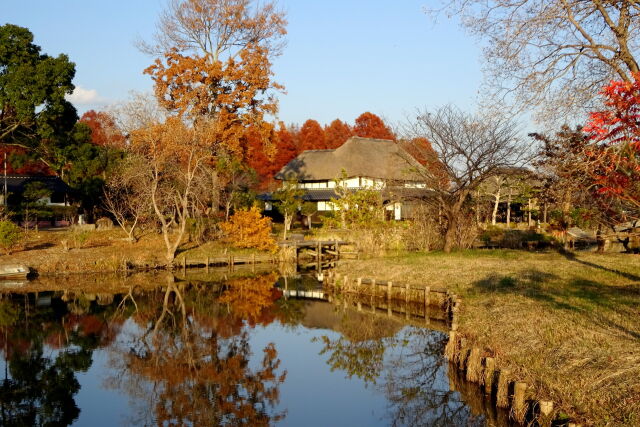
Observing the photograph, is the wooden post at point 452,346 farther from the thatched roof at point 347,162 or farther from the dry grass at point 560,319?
the thatched roof at point 347,162

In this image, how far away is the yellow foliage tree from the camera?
1189 inches

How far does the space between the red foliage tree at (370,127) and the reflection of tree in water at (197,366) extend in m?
54.5

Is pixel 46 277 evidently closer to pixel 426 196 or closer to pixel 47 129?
pixel 47 129

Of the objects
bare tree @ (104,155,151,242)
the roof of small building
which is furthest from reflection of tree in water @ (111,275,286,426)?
the roof of small building

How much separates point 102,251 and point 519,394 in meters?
23.4

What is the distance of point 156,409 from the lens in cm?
1048

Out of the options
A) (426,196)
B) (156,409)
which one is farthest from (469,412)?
(426,196)

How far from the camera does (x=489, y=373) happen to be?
32.9 feet

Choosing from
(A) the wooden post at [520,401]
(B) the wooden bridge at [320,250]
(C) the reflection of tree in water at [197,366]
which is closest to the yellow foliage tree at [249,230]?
(B) the wooden bridge at [320,250]

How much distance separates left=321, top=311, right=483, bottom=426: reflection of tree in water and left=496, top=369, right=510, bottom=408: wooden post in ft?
1.55

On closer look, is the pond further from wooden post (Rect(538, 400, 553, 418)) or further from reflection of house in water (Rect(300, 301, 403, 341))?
wooden post (Rect(538, 400, 553, 418))

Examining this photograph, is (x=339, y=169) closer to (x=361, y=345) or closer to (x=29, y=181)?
(x=29, y=181)

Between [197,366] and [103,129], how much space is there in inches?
1749

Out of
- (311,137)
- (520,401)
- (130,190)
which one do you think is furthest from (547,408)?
(311,137)
